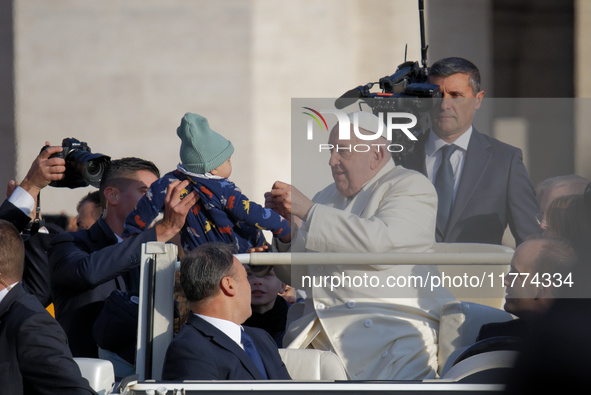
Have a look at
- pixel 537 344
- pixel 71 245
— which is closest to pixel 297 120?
pixel 71 245

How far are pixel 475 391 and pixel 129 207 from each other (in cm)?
195

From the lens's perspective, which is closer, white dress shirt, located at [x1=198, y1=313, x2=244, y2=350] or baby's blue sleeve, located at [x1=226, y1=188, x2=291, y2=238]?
white dress shirt, located at [x1=198, y1=313, x2=244, y2=350]

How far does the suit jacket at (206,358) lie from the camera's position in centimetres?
291

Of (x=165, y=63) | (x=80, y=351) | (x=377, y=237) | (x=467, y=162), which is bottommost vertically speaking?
(x=80, y=351)

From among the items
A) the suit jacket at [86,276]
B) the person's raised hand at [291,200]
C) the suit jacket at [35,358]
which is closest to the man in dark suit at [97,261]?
the suit jacket at [86,276]

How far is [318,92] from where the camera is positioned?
7902 mm

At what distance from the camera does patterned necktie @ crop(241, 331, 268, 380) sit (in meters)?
3.07

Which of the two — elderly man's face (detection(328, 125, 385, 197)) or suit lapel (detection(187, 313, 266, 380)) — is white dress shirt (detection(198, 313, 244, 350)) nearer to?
suit lapel (detection(187, 313, 266, 380))

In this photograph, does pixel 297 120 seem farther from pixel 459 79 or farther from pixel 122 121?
pixel 122 121

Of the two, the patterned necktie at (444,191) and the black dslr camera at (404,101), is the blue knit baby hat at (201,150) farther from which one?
the patterned necktie at (444,191)

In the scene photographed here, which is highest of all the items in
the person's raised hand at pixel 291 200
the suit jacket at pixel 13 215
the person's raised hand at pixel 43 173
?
the person's raised hand at pixel 43 173

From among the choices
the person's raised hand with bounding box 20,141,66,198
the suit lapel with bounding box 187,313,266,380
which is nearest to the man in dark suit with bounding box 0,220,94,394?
the suit lapel with bounding box 187,313,266,380

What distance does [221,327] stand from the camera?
3.10 m

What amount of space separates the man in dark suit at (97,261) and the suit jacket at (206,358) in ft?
1.77
